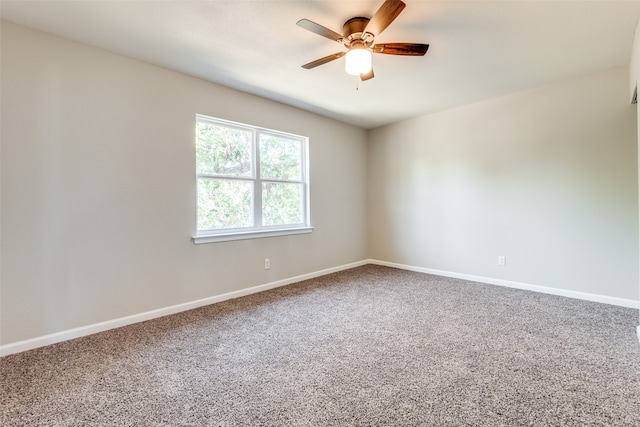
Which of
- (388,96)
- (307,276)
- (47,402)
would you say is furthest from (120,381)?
(388,96)

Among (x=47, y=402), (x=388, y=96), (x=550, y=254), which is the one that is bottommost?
(x=47, y=402)

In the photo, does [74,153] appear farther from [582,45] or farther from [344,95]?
[582,45]

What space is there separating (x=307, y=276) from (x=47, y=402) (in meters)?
3.01

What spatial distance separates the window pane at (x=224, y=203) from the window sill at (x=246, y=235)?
13 centimetres

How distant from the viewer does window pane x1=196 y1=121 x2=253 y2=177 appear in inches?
132

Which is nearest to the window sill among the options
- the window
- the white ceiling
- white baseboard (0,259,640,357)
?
the window

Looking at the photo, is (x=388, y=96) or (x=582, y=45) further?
(x=388, y=96)

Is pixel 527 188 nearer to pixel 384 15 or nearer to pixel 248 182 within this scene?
pixel 384 15

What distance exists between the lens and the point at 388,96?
12.4 ft

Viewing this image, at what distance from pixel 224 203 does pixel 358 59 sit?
7.19ft

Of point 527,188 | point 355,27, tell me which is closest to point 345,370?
point 355,27

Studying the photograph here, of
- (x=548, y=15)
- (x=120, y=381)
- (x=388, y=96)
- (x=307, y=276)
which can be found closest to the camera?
(x=120, y=381)

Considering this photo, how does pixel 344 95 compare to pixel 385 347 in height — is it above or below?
above

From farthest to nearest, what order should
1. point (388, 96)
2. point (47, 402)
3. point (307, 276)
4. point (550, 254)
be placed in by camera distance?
point (307, 276), point (388, 96), point (550, 254), point (47, 402)
